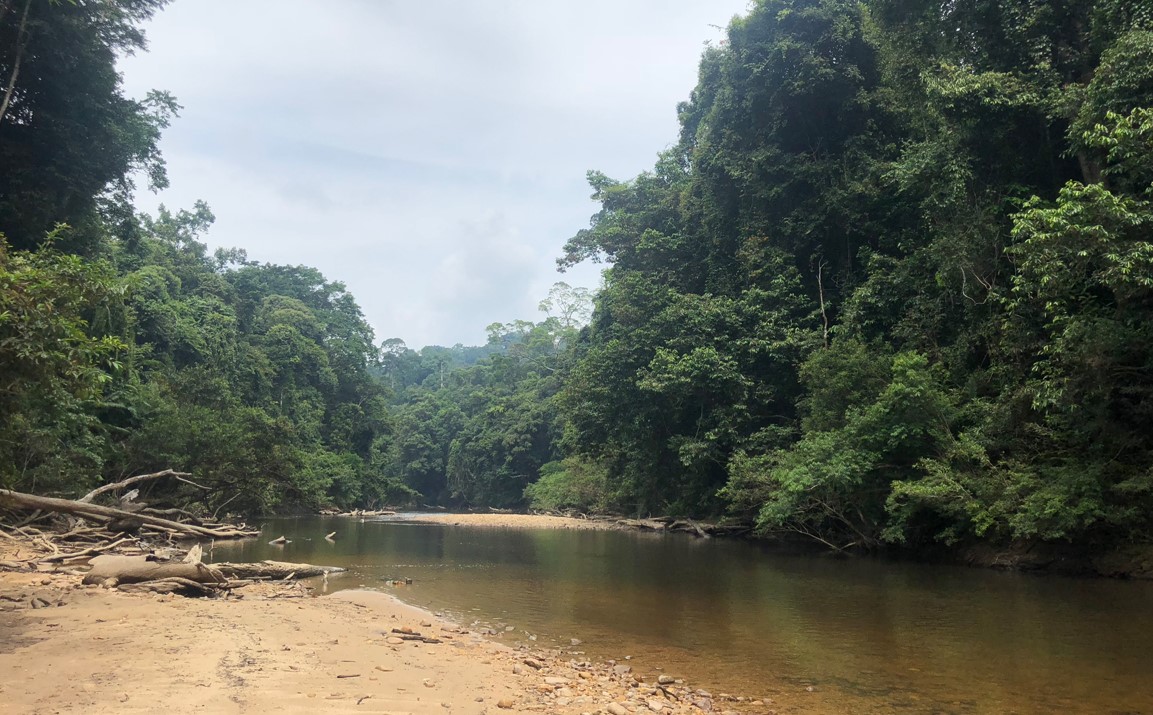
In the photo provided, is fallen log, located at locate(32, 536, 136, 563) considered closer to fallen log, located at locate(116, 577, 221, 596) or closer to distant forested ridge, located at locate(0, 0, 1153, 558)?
distant forested ridge, located at locate(0, 0, 1153, 558)

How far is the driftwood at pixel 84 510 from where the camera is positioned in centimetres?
1366

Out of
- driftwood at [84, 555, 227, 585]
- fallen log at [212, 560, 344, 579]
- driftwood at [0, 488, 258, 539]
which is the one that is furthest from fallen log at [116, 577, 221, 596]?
driftwood at [0, 488, 258, 539]

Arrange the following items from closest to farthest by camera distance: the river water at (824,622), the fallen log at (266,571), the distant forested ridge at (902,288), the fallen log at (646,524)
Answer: the river water at (824,622) < the fallen log at (266,571) < the distant forested ridge at (902,288) < the fallen log at (646,524)

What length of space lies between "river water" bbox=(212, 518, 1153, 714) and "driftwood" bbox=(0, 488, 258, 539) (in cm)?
157

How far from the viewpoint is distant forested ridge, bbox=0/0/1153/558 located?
456 inches

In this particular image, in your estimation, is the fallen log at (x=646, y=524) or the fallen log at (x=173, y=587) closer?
the fallen log at (x=173, y=587)

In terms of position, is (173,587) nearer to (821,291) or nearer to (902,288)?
(902,288)

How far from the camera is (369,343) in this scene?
7175 centimetres

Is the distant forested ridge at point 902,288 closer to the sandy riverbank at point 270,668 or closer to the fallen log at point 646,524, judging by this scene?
the fallen log at point 646,524

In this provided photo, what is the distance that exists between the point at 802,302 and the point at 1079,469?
12.5 metres

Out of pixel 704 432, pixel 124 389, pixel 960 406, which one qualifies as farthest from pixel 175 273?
pixel 960 406

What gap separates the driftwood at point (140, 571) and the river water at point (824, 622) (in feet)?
7.81

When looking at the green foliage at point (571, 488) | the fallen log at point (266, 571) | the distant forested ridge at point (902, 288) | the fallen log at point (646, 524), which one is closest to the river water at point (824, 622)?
the fallen log at point (266, 571)

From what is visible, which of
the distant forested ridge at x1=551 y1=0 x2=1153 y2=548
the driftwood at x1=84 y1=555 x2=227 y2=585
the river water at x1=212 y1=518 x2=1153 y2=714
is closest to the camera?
the river water at x1=212 y1=518 x2=1153 y2=714
